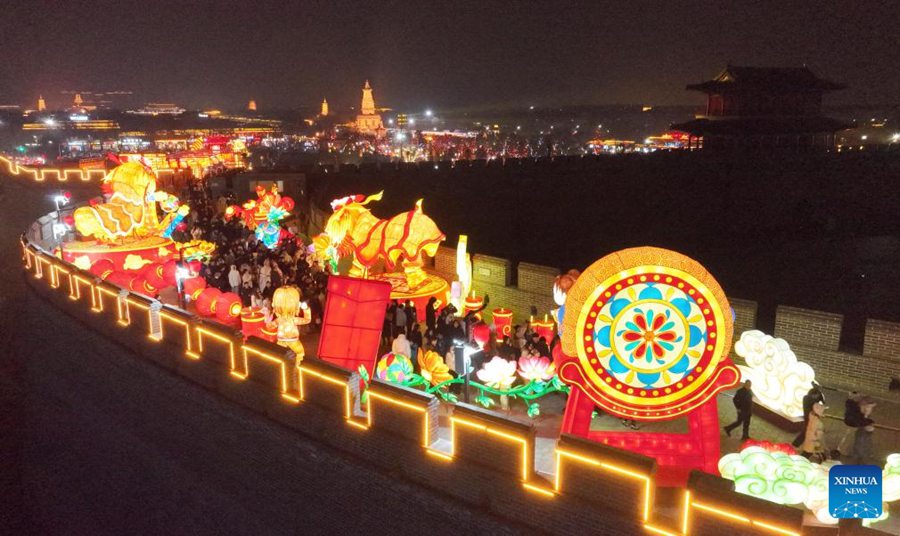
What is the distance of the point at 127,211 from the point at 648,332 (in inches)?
633

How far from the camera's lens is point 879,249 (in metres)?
29.7

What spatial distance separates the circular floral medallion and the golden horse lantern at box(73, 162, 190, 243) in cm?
1511

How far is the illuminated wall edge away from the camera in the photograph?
5977mm

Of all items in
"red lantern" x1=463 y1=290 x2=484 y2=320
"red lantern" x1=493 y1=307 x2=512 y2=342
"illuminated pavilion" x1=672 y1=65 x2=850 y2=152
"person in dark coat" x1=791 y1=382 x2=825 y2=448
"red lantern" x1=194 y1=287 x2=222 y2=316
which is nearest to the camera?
"person in dark coat" x1=791 y1=382 x2=825 y2=448

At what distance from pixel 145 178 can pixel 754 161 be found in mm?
37734

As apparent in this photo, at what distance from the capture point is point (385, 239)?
14898mm

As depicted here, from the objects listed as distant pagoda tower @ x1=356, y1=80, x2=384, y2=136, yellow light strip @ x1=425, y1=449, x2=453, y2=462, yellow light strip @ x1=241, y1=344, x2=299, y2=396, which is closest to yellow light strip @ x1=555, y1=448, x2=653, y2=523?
yellow light strip @ x1=425, y1=449, x2=453, y2=462

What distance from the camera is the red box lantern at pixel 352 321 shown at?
9.66m

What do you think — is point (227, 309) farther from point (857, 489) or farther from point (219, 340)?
point (857, 489)

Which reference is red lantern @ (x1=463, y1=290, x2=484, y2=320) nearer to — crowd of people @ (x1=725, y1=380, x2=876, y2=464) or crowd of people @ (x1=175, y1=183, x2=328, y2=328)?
crowd of people @ (x1=175, y1=183, x2=328, y2=328)

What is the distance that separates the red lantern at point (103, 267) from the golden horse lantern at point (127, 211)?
53.0 inches

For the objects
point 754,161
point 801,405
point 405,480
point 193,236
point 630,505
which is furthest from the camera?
point 754,161

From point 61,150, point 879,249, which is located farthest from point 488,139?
point 879,249

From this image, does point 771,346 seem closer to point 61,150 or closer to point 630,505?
point 630,505
